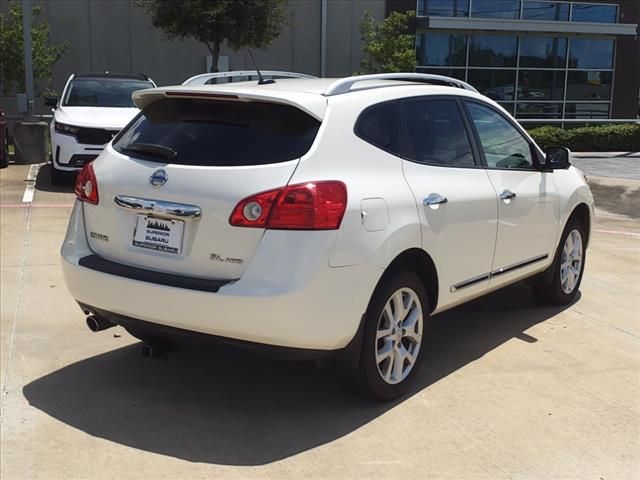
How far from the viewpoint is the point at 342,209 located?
366 centimetres

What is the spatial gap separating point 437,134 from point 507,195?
0.73 metres

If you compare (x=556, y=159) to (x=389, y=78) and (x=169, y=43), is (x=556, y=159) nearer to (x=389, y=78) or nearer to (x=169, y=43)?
(x=389, y=78)

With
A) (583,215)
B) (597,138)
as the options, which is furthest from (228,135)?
(597,138)

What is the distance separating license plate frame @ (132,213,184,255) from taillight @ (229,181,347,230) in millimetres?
335

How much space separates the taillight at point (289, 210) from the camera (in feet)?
11.7

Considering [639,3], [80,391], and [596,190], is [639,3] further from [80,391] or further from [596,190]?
[80,391]

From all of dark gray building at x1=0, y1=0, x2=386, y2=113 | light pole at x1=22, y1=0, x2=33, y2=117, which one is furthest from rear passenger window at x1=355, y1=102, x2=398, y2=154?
dark gray building at x1=0, y1=0, x2=386, y2=113

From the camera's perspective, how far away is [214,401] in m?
4.16

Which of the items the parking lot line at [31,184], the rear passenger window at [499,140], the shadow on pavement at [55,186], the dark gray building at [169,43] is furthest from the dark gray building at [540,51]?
the rear passenger window at [499,140]

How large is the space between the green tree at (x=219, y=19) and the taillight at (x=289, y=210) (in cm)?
1442

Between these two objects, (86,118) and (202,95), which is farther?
(86,118)

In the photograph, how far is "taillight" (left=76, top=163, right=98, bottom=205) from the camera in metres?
4.14

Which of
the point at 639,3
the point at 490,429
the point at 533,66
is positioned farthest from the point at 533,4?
the point at 490,429

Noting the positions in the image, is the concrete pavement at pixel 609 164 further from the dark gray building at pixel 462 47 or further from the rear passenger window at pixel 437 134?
the rear passenger window at pixel 437 134
